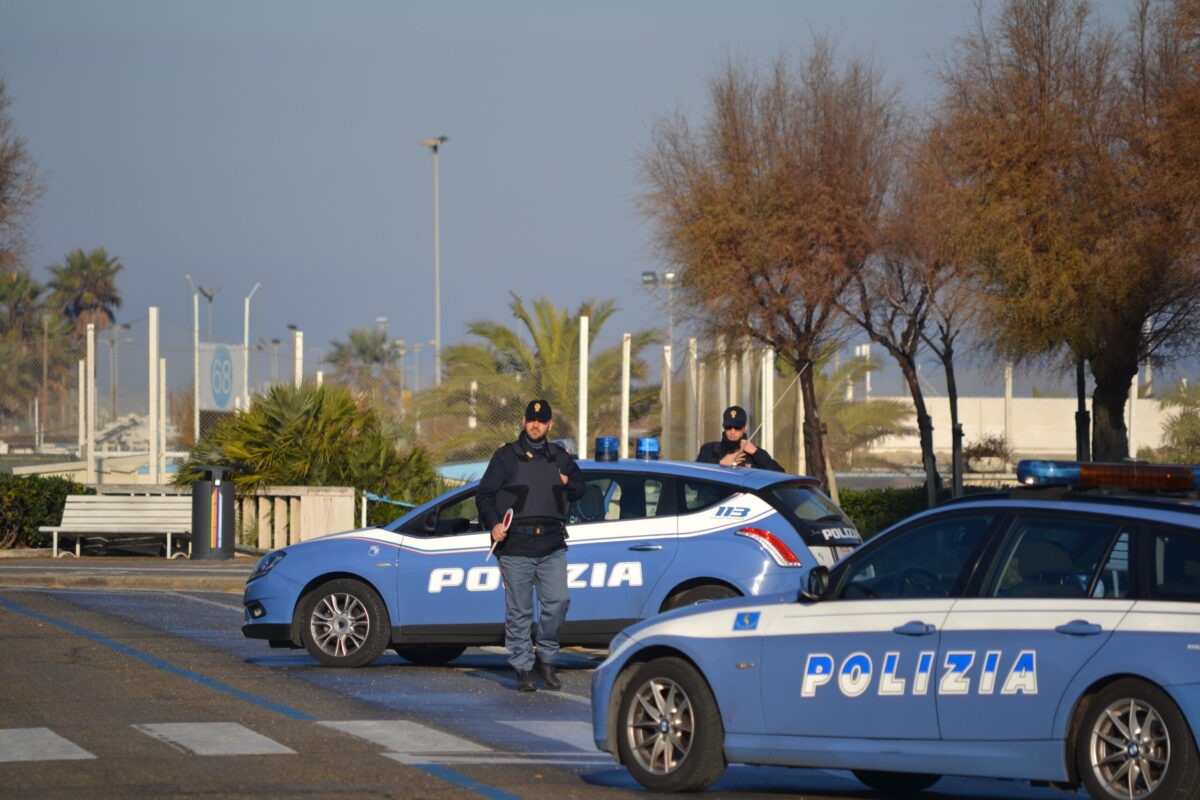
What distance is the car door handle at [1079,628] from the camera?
7004 mm

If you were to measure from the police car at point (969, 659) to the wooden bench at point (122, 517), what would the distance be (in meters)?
18.7

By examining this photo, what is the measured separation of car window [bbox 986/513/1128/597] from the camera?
7.23 metres

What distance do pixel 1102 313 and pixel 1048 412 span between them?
159 ft

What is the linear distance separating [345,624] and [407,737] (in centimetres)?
351

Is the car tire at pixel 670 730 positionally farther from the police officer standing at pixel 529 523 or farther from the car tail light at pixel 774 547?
the car tail light at pixel 774 547

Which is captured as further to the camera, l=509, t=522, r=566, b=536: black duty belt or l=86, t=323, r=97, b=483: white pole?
l=86, t=323, r=97, b=483: white pole

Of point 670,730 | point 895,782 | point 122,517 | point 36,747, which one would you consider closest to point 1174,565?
point 895,782

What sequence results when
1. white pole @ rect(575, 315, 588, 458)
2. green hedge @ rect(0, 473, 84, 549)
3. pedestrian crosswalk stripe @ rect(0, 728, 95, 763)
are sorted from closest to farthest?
pedestrian crosswalk stripe @ rect(0, 728, 95, 763)
green hedge @ rect(0, 473, 84, 549)
white pole @ rect(575, 315, 588, 458)

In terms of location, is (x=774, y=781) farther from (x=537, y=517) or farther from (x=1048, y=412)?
(x=1048, y=412)

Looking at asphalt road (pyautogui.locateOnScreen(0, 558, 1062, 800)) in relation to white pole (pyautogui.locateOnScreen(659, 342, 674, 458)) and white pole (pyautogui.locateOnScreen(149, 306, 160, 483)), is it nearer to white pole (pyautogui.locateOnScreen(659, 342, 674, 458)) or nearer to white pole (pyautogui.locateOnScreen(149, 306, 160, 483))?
white pole (pyautogui.locateOnScreen(149, 306, 160, 483))

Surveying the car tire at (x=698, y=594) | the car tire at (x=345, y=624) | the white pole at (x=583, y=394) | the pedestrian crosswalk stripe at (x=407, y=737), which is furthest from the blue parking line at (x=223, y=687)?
the white pole at (x=583, y=394)

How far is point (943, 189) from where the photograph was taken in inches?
1025

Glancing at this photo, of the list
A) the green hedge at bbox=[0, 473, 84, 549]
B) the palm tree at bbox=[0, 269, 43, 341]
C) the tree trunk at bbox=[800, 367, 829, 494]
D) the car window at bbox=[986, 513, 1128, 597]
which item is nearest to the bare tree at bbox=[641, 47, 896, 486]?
the tree trunk at bbox=[800, 367, 829, 494]

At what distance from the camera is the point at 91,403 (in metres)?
28.7
